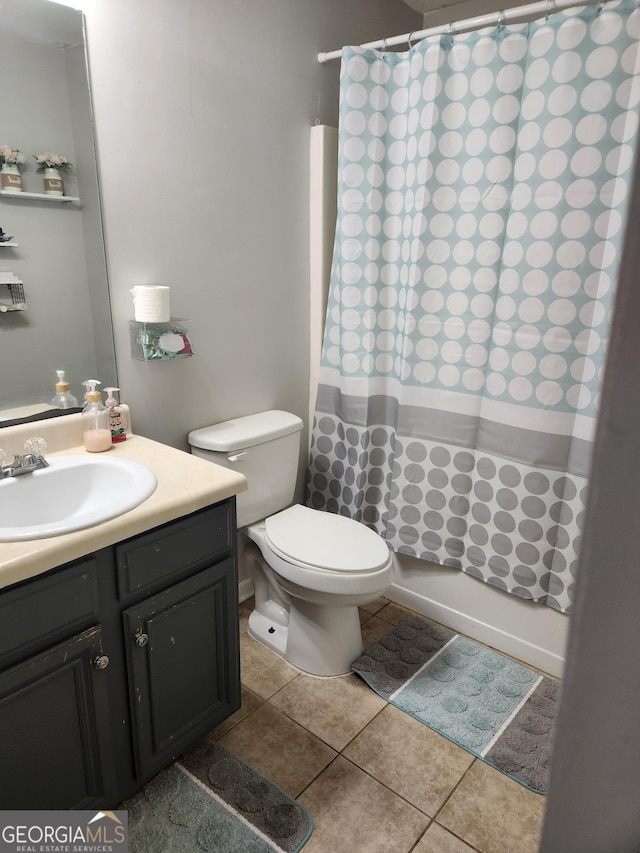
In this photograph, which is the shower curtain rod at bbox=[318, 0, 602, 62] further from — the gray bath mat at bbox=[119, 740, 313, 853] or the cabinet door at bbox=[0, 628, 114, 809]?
the gray bath mat at bbox=[119, 740, 313, 853]

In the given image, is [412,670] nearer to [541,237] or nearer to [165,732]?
[165,732]

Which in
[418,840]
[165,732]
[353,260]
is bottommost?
[418,840]

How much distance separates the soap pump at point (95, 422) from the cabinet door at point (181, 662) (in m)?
0.49

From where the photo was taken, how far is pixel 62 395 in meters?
1.61

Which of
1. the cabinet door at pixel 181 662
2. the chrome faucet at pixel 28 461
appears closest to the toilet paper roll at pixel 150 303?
the chrome faucet at pixel 28 461

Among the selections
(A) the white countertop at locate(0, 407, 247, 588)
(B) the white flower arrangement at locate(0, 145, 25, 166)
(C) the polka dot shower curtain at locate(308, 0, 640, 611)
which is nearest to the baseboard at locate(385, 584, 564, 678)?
(C) the polka dot shower curtain at locate(308, 0, 640, 611)

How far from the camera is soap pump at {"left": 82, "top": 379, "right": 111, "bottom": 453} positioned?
157 cm

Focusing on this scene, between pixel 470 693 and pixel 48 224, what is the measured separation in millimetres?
1905

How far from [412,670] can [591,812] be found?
5.80ft

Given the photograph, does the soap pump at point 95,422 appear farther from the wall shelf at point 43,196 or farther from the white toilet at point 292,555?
the wall shelf at point 43,196

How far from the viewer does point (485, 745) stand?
165cm

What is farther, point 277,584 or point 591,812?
point 277,584

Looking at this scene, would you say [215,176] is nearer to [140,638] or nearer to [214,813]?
[140,638]

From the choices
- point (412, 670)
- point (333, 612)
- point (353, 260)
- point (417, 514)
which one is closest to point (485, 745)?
point (412, 670)
